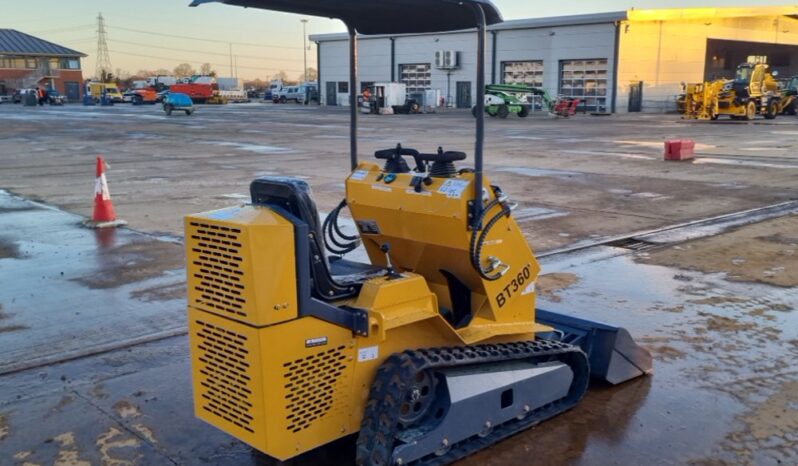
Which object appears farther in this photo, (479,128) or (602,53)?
(602,53)

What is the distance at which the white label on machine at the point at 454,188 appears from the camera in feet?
11.8

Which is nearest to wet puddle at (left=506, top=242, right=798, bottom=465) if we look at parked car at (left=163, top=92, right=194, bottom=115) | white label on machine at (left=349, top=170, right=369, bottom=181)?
white label on machine at (left=349, top=170, right=369, bottom=181)

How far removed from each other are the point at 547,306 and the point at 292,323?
3561 millimetres

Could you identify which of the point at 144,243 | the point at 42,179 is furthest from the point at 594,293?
the point at 42,179

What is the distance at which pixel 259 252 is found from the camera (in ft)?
9.54

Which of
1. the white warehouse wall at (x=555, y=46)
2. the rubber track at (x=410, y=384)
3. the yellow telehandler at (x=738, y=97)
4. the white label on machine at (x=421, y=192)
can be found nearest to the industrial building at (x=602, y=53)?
the white warehouse wall at (x=555, y=46)

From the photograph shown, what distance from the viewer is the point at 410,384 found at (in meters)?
3.28

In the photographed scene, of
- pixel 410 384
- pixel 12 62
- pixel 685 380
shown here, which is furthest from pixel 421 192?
pixel 12 62

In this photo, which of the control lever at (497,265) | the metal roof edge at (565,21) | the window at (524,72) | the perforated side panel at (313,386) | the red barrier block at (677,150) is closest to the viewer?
the perforated side panel at (313,386)

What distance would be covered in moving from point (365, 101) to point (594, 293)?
146 ft

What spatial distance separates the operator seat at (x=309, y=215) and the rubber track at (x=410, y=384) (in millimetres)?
411

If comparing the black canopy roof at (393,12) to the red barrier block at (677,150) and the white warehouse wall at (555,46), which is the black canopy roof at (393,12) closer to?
the red barrier block at (677,150)

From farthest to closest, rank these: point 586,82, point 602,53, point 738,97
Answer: point 586,82
point 602,53
point 738,97

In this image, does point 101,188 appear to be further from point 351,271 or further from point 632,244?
point 351,271
